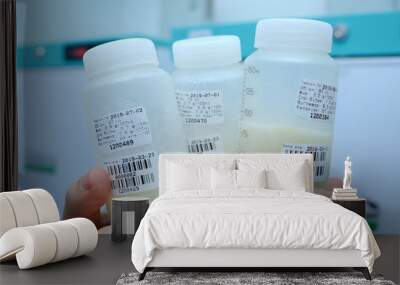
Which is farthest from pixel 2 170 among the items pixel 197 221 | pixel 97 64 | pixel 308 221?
pixel 308 221

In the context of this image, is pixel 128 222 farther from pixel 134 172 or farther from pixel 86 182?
pixel 86 182

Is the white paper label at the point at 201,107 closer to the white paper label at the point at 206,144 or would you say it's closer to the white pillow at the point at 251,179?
the white paper label at the point at 206,144

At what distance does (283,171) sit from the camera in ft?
15.1

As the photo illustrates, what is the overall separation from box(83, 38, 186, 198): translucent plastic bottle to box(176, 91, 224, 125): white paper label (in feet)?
0.24

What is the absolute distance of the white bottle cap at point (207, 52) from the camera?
478 centimetres

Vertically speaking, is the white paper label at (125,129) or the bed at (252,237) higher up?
the white paper label at (125,129)

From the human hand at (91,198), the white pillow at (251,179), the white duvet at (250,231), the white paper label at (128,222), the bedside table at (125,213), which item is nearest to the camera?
the white duvet at (250,231)

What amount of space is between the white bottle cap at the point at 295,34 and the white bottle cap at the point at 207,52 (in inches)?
7.4

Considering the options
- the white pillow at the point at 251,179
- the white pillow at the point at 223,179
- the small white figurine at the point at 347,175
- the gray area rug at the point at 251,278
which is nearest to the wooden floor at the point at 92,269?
the gray area rug at the point at 251,278

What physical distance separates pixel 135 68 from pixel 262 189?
125cm

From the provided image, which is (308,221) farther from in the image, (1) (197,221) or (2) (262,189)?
(2) (262,189)

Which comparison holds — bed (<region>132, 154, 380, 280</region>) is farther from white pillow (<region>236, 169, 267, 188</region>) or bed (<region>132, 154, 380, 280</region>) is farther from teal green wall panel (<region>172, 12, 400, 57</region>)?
teal green wall panel (<region>172, 12, 400, 57</region>)

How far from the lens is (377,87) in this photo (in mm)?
4969

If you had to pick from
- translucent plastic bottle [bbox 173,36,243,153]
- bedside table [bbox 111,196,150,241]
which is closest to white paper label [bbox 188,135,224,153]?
translucent plastic bottle [bbox 173,36,243,153]
